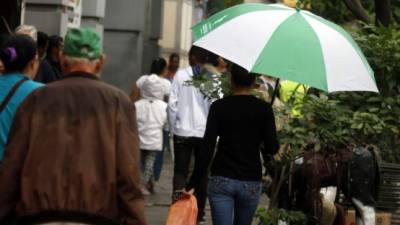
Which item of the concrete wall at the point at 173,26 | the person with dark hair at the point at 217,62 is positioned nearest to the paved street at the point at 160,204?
the person with dark hair at the point at 217,62

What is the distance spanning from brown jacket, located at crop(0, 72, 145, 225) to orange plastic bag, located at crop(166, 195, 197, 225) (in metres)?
2.44

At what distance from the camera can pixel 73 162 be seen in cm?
480

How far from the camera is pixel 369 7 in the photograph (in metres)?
19.3

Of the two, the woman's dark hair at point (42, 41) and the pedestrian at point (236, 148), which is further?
the woman's dark hair at point (42, 41)

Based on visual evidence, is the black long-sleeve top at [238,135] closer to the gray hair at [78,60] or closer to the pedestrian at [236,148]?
the pedestrian at [236,148]

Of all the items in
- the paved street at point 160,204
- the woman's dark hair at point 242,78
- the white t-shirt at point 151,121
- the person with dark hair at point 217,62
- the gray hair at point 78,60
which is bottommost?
the paved street at point 160,204

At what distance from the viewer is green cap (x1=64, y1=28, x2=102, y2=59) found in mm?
5070

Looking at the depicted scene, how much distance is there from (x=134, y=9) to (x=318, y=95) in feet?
37.3

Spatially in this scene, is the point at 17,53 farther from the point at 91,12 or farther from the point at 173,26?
the point at 173,26

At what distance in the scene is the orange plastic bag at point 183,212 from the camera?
731cm

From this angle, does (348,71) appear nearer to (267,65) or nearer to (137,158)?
(267,65)

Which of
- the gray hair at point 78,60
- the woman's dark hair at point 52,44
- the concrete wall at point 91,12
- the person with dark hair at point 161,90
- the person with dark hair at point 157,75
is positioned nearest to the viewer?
the gray hair at point 78,60

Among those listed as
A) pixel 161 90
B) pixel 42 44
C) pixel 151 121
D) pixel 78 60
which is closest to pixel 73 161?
pixel 78 60

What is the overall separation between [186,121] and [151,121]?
2595mm
